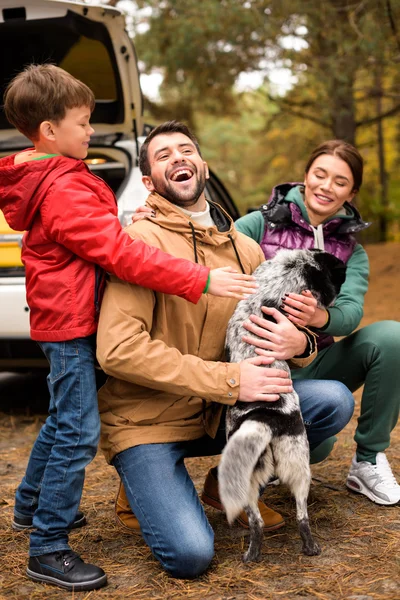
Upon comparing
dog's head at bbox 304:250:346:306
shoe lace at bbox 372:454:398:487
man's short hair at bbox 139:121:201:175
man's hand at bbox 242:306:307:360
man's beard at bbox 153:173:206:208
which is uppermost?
man's short hair at bbox 139:121:201:175

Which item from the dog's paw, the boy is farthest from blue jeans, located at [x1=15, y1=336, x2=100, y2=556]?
the dog's paw

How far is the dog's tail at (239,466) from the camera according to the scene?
2582mm

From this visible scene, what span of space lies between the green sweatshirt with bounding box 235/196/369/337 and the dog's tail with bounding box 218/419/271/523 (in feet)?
3.13

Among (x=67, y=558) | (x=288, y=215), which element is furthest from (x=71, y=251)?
(x=288, y=215)

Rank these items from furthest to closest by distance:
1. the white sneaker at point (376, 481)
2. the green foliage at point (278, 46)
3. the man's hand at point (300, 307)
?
the green foliage at point (278, 46) < the white sneaker at point (376, 481) < the man's hand at point (300, 307)

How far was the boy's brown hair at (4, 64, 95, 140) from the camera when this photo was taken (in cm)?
277

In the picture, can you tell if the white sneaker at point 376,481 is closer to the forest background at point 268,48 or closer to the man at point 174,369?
the man at point 174,369

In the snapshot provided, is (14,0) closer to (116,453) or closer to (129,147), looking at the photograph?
(129,147)

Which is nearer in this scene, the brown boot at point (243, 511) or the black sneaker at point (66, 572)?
the black sneaker at point (66, 572)

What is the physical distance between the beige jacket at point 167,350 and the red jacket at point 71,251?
0.13 m

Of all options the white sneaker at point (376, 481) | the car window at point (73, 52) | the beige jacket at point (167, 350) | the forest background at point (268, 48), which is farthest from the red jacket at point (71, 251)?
the forest background at point (268, 48)

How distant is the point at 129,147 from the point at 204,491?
110 inches

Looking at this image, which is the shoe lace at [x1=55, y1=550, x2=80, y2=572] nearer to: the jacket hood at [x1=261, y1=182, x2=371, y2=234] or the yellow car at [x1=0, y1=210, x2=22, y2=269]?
the jacket hood at [x1=261, y1=182, x2=371, y2=234]

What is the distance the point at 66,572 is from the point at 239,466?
2.68 ft
